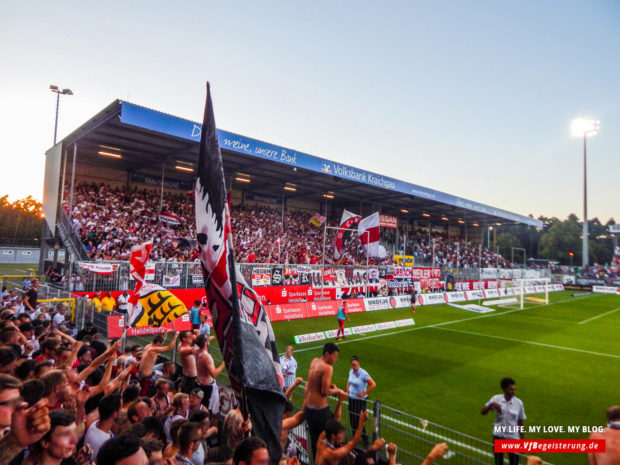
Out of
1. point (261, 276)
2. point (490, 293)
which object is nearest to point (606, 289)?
point (490, 293)

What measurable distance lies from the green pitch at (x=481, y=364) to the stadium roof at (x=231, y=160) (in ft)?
35.5

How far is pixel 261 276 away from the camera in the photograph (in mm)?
23078

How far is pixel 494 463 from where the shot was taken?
5.76m

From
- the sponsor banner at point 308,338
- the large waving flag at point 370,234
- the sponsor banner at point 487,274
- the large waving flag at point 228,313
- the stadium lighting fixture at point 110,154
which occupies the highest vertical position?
the stadium lighting fixture at point 110,154

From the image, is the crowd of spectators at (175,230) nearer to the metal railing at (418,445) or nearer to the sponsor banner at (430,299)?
the sponsor banner at (430,299)

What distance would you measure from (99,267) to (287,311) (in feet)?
31.7

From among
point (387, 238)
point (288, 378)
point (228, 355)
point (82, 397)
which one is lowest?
point (288, 378)

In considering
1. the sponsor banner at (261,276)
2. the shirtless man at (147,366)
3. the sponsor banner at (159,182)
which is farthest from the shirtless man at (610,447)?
the sponsor banner at (159,182)

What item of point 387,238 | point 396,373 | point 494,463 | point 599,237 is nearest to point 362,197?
point 387,238

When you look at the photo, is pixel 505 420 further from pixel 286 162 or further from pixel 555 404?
pixel 286 162

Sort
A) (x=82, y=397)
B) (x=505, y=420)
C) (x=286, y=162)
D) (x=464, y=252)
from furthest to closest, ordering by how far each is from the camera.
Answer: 1. (x=464, y=252)
2. (x=286, y=162)
3. (x=505, y=420)
4. (x=82, y=397)

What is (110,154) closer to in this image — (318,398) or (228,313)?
(318,398)

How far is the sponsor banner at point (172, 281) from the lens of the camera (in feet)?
62.9

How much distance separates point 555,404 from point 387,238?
35.8 metres
